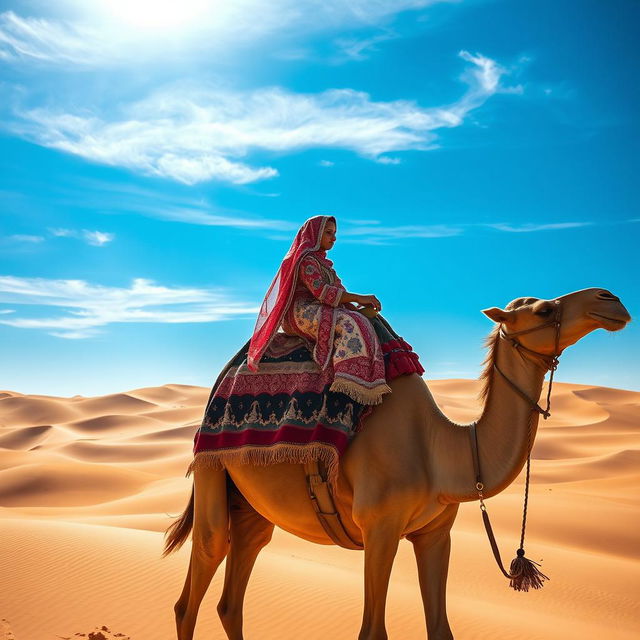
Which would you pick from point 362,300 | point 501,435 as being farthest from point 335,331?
point 501,435

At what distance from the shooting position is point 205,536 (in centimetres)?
602

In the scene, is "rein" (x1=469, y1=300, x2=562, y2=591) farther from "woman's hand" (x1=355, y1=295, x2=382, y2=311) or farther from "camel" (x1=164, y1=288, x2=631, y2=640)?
"woman's hand" (x1=355, y1=295, x2=382, y2=311)

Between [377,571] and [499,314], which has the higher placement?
[499,314]

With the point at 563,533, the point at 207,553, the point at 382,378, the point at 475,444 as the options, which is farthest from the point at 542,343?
the point at 563,533

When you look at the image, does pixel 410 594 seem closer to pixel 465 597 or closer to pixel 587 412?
pixel 465 597

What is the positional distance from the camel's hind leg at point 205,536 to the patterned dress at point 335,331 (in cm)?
146

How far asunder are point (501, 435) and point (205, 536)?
267 cm

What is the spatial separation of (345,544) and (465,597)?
7.43m

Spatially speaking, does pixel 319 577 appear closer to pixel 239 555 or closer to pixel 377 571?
pixel 239 555

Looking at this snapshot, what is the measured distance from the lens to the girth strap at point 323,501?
537 cm

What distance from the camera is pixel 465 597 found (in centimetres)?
1203

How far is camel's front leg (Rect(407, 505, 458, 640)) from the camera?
5125mm

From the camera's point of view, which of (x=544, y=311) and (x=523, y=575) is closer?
(x=544, y=311)

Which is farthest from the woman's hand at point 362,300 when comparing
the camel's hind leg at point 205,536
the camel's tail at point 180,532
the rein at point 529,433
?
the camel's tail at point 180,532
